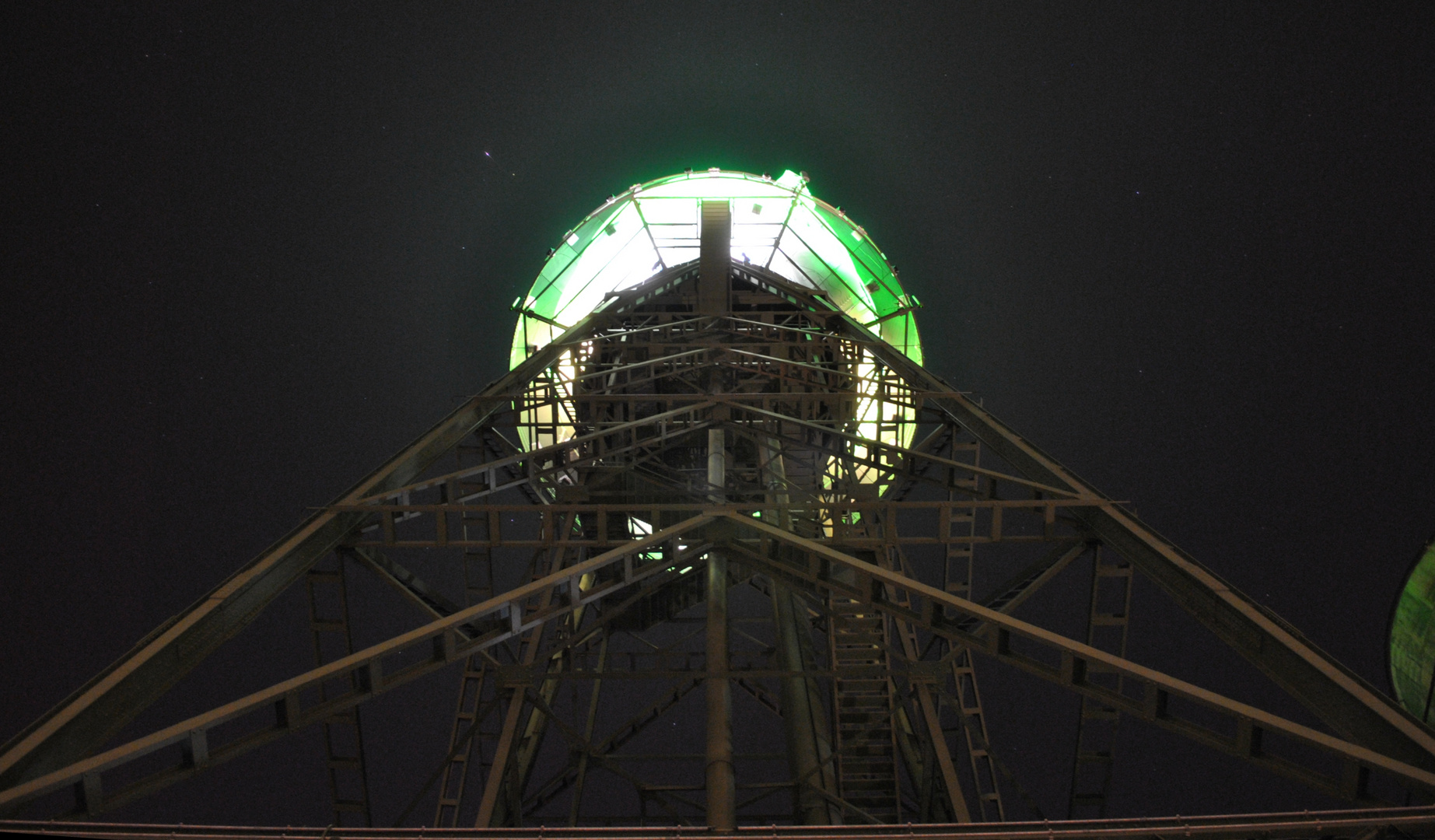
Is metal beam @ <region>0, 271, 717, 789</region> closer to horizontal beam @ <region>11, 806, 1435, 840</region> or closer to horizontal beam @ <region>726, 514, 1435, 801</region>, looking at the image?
horizontal beam @ <region>11, 806, 1435, 840</region>

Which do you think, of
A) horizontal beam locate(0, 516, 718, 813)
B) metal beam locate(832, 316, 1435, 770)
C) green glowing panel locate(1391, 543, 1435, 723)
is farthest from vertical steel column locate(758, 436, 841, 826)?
green glowing panel locate(1391, 543, 1435, 723)

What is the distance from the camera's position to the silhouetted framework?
26.2ft

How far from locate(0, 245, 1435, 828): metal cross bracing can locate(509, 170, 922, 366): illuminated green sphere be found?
6.15 feet

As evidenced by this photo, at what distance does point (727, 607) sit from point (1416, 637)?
11790 mm

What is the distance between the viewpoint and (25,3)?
28.2 meters

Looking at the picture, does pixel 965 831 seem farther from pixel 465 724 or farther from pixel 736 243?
pixel 736 243

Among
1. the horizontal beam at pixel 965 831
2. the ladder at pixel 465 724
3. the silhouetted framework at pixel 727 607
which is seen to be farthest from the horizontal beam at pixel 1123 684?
the ladder at pixel 465 724

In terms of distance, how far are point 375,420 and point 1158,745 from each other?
Result: 3133 cm

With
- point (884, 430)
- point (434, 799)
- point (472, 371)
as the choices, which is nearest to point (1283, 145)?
point (884, 430)

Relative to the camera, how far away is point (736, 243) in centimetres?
2614

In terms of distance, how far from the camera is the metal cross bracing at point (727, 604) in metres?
8.00

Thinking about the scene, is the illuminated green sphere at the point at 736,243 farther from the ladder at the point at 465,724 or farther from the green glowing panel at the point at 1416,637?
the green glowing panel at the point at 1416,637

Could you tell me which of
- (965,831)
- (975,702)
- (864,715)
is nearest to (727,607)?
(864,715)

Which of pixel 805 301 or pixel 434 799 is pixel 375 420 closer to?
pixel 434 799
